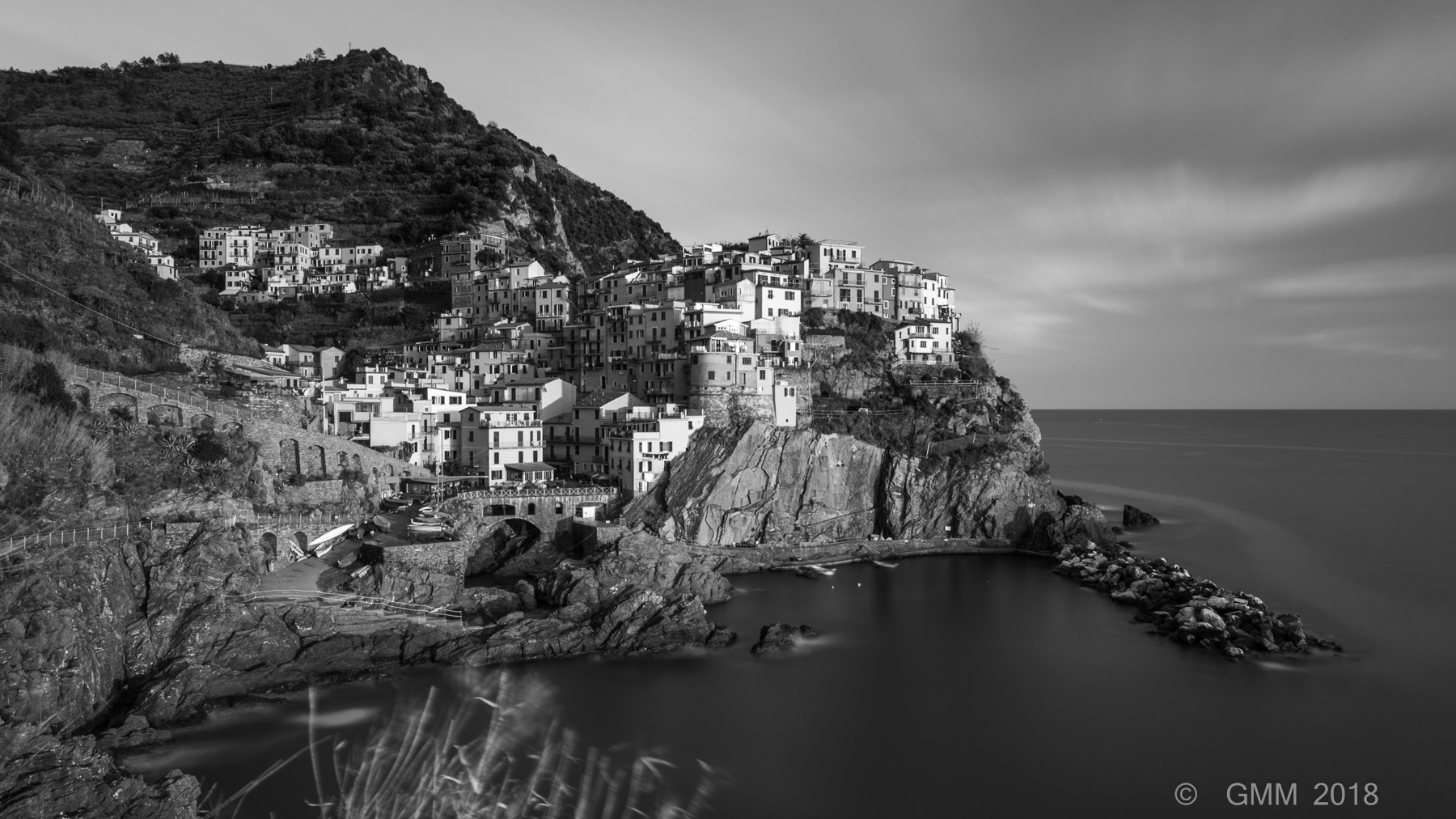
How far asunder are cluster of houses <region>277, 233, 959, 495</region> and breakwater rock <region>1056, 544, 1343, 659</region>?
48.8ft

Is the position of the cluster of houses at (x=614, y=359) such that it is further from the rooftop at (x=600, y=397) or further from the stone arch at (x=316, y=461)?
the stone arch at (x=316, y=461)

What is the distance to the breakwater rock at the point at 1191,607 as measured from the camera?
2686 centimetres

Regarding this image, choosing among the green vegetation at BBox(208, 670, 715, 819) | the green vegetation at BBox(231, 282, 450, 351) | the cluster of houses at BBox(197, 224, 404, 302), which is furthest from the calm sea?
the cluster of houses at BBox(197, 224, 404, 302)

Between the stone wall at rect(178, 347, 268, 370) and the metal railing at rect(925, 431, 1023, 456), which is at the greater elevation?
the stone wall at rect(178, 347, 268, 370)

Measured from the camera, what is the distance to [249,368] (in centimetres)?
3950

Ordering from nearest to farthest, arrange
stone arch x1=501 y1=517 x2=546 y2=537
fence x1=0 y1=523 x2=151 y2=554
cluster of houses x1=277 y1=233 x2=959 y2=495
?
fence x1=0 y1=523 x2=151 y2=554
stone arch x1=501 y1=517 x2=546 y2=537
cluster of houses x1=277 y1=233 x2=959 y2=495

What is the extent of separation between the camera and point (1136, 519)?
48.7 m

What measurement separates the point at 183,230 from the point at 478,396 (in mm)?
40312

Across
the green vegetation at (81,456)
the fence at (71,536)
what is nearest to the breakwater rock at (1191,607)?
the fence at (71,536)

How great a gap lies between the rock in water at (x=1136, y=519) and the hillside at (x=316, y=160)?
44.1 meters

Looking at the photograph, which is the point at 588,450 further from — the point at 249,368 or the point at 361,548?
the point at 249,368

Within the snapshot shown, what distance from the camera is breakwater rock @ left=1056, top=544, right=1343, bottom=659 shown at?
88.1 feet

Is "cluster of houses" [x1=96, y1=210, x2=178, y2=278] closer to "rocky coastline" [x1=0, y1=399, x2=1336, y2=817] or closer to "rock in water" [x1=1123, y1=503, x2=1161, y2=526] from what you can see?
"rocky coastline" [x1=0, y1=399, x2=1336, y2=817]

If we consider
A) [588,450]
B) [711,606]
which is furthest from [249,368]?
[711,606]
